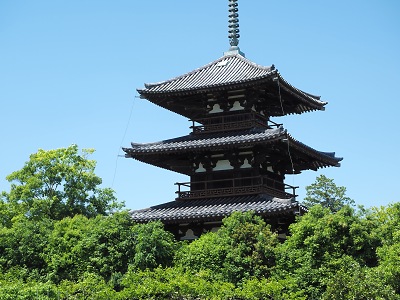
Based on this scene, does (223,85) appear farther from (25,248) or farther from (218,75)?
(25,248)

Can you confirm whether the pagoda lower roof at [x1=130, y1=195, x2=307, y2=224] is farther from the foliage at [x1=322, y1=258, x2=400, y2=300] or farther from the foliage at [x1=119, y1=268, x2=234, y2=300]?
the foliage at [x1=322, y1=258, x2=400, y2=300]

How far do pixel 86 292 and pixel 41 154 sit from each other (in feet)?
95.3

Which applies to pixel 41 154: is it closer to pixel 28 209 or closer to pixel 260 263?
pixel 28 209

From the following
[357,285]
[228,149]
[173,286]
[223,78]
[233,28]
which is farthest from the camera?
[233,28]

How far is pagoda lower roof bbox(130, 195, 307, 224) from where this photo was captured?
3143 centimetres

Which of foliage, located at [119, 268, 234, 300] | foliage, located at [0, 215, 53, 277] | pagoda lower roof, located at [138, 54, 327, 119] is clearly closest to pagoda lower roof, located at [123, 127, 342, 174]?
pagoda lower roof, located at [138, 54, 327, 119]

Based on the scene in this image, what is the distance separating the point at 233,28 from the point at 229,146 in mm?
9650

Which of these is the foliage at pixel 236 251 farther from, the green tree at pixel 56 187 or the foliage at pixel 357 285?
the green tree at pixel 56 187

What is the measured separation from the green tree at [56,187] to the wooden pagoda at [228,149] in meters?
18.5

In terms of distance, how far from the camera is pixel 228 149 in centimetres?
3525

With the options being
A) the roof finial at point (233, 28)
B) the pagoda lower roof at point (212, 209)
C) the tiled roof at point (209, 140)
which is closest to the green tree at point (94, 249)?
the pagoda lower roof at point (212, 209)

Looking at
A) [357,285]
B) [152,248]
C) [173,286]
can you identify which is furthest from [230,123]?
[357,285]

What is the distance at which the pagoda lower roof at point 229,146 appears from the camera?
33.7 m

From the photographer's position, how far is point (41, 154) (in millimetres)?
56719
